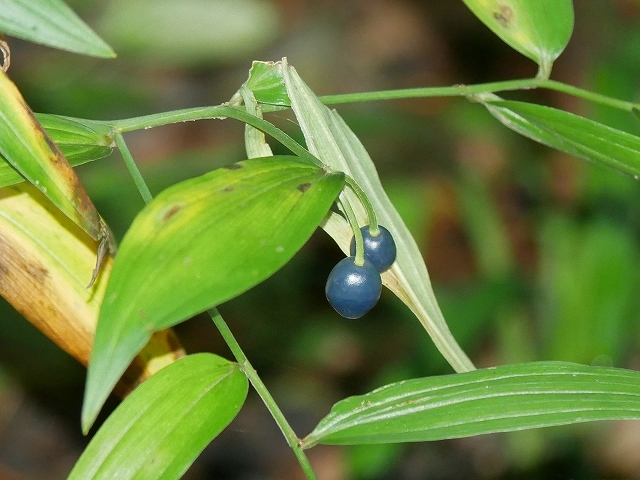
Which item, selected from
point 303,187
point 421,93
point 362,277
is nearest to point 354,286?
point 362,277

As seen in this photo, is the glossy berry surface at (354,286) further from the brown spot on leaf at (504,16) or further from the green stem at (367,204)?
the brown spot on leaf at (504,16)

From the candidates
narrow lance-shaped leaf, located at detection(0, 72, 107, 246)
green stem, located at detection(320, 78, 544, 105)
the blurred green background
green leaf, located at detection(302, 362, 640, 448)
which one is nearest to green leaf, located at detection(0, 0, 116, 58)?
narrow lance-shaped leaf, located at detection(0, 72, 107, 246)

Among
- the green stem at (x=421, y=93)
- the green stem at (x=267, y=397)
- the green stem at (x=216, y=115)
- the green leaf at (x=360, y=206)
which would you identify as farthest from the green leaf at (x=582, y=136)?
the green stem at (x=267, y=397)

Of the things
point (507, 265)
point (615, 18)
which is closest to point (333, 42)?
point (615, 18)

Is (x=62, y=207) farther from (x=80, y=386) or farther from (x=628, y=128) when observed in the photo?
(x=628, y=128)

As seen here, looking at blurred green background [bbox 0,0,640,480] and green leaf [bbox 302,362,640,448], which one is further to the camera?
blurred green background [bbox 0,0,640,480]

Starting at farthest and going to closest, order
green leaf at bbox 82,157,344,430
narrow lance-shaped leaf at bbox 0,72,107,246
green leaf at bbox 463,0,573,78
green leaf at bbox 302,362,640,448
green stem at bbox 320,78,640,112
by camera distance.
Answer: green leaf at bbox 463,0,573,78 → green stem at bbox 320,78,640,112 → green leaf at bbox 302,362,640,448 → narrow lance-shaped leaf at bbox 0,72,107,246 → green leaf at bbox 82,157,344,430

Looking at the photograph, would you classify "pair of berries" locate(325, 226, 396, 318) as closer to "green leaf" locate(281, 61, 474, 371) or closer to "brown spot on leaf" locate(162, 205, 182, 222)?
"green leaf" locate(281, 61, 474, 371)
